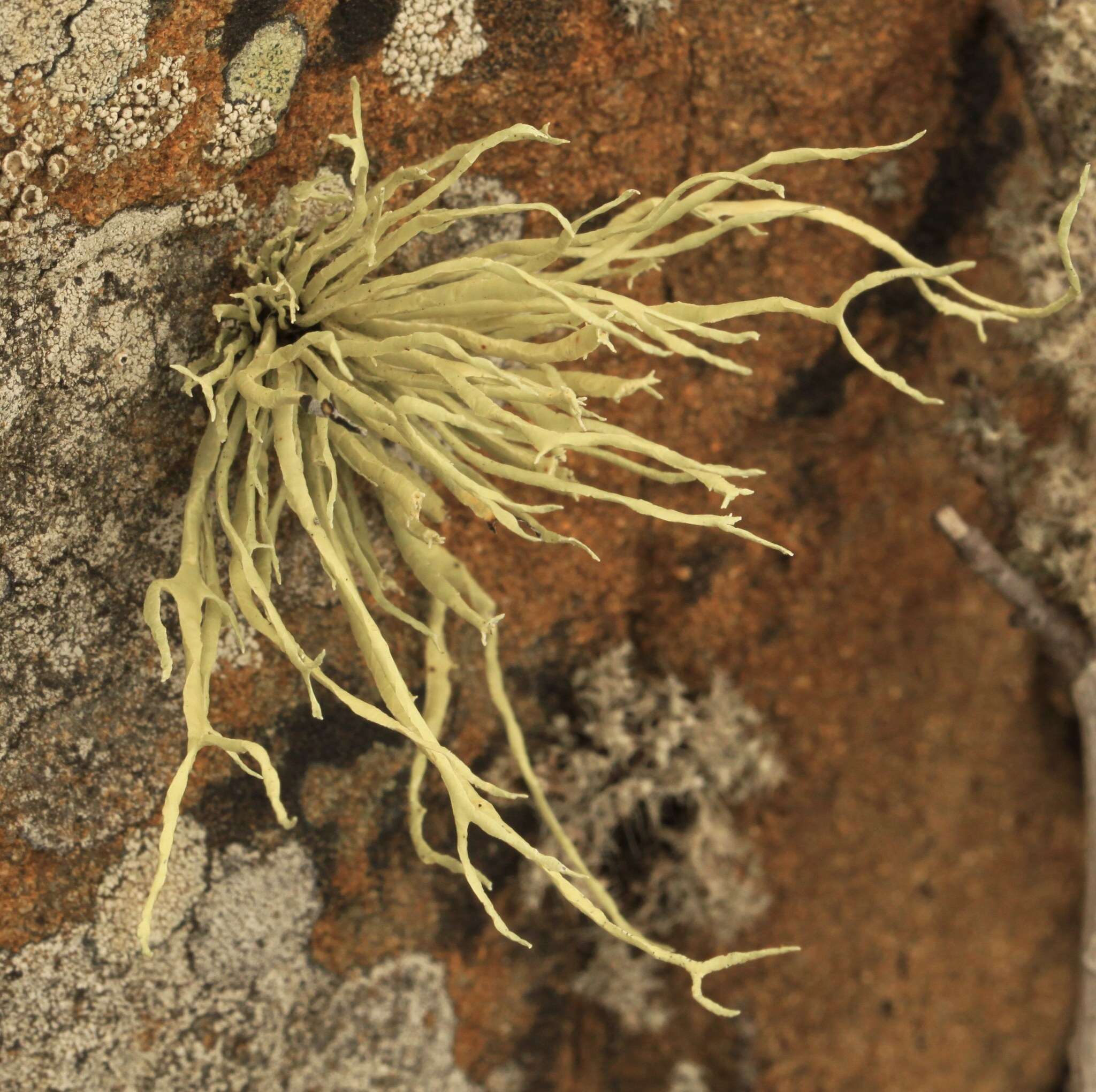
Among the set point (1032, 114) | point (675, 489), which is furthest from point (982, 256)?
point (675, 489)

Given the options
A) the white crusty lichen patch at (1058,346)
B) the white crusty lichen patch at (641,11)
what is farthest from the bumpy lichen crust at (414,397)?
the white crusty lichen patch at (1058,346)

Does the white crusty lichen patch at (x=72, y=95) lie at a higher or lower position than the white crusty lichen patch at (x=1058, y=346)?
higher

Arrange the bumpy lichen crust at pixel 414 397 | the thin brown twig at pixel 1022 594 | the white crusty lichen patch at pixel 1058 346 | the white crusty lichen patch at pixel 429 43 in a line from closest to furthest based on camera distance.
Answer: the bumpy lichen crust at pixel 414 397
the white crusty lichen patch at pixel 429 43
the white crusty lichen patch at pixel 1058 346
the thin brown twig at pixel 1022 594

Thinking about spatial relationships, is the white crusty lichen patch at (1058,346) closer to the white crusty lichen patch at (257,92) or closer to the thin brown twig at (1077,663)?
the thin brown twig at (1077,663)

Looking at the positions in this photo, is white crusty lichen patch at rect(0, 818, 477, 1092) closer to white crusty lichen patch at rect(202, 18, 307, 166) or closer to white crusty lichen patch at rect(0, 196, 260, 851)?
white crusty lichen patch at rect(0, 196, 260, 851)

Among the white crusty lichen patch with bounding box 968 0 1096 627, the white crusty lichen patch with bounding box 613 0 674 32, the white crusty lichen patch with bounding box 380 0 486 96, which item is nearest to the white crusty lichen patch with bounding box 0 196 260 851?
the white crusty lichen patch with bounding box 380 0 486 96
